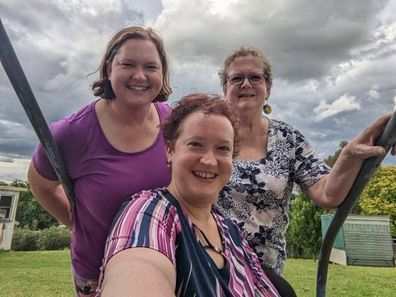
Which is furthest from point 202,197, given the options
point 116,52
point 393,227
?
point 393,227

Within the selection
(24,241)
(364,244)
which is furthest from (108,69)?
(24,241)

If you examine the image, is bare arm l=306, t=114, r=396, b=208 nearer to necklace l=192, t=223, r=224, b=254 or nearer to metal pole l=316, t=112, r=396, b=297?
metal pole l=316, t=112, r=396, b=297

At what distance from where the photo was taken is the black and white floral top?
203cm

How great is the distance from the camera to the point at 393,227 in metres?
26.0

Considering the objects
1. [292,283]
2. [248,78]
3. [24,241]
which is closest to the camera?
[248,78]

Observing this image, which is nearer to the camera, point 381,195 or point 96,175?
point 96,175

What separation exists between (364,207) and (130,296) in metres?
29.0

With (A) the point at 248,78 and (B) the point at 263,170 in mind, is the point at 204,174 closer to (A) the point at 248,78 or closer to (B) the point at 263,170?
(B) the point at 263,170

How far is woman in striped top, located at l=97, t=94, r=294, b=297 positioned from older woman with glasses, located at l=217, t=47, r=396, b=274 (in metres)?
0.32

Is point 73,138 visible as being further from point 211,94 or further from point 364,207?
point 364,207

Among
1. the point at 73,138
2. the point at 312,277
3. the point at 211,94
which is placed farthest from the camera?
the point at 312,277

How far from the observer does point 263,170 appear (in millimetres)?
2076

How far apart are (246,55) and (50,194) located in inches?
46.7

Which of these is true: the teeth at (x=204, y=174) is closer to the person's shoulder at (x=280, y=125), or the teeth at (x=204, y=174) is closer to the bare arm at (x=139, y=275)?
the bare arm at (x=139, y=275)
